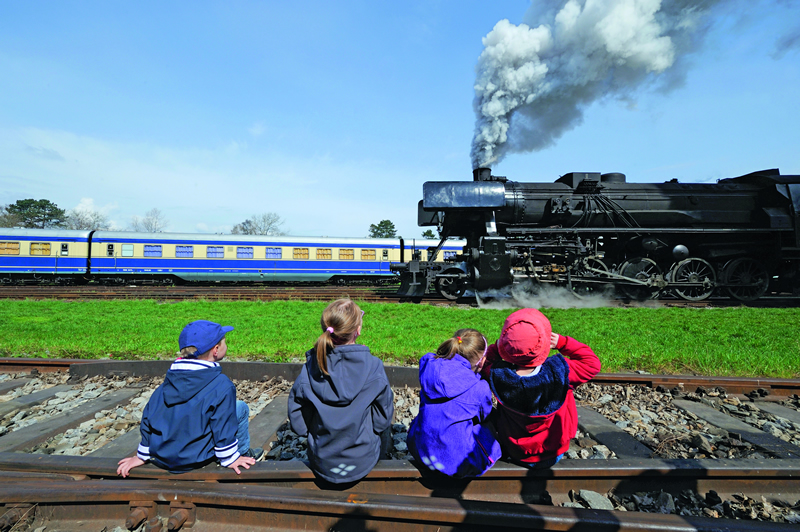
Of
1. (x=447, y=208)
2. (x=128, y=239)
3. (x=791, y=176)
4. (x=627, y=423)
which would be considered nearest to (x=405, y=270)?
(x=447, y=208)

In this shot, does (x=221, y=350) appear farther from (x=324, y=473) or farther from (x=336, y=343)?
(x=324, y=473)

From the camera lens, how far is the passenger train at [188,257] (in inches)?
784

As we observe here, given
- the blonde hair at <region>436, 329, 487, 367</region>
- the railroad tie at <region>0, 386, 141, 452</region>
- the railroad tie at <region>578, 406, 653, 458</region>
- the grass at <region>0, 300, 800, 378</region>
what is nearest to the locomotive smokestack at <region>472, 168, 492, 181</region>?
the grass at <region>0, 300, 800, 378</region>

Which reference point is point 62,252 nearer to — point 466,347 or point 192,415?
point 192,415

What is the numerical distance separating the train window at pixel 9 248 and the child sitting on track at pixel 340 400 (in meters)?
25.1

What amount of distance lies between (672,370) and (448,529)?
420 centimetres

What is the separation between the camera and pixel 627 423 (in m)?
3.48

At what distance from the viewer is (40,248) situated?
65.2 feet

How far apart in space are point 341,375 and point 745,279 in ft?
43.0

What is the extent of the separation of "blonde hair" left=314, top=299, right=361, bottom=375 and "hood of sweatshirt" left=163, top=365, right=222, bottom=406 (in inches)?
25.3

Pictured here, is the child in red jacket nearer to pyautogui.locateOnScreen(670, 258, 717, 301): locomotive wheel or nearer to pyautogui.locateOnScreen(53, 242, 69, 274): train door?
pyautogui.locateOnScreen(670, 258, 717, 301): locomotive wheel

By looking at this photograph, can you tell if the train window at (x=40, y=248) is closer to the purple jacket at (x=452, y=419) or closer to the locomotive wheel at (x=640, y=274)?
the purple jacket at (x=452, y=419)

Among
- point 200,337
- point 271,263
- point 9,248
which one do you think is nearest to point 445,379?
point 200,337

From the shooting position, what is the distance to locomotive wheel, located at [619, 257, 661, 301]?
10703 mm
